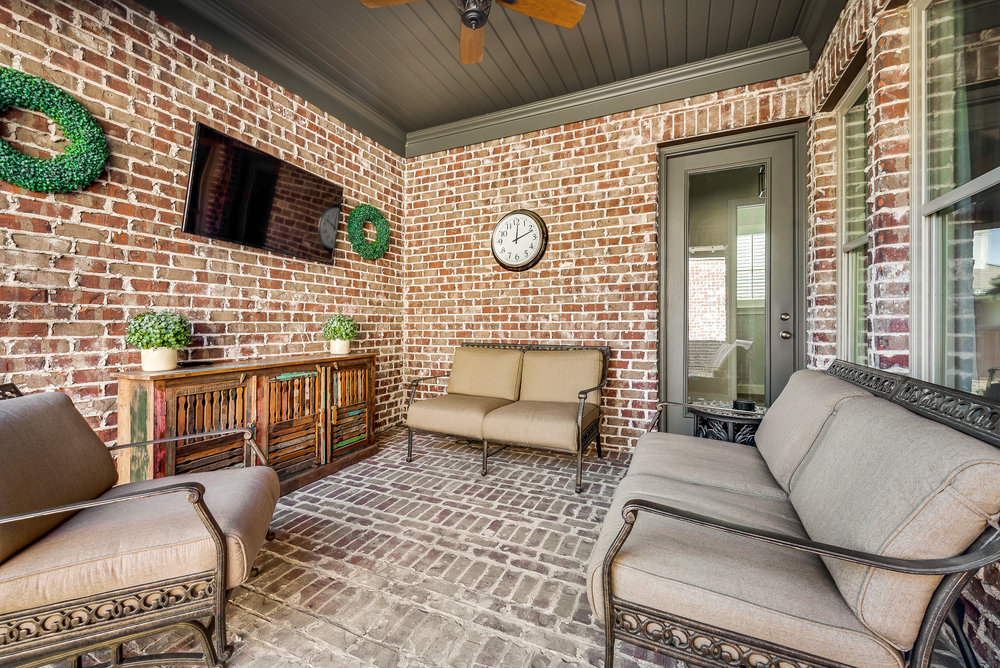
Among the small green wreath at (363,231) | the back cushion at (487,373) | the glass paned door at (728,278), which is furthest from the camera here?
the small green wreath at (363,231)

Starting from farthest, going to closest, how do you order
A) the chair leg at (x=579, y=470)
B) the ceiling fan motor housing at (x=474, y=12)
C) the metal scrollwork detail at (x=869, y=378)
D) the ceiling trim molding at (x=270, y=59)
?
the chair leg at (x=579, y=470) → the ceiling trim molding at (x=270, y=59) → the ceiling fan motor housing at (x=474, y=12) → the metal scrollwork detail at (x=869, y=378)

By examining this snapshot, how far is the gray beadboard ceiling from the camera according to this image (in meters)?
2.56

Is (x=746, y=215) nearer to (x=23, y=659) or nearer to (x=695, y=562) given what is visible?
(x=695, y=562)

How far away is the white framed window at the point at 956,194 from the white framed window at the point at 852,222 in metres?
0.56

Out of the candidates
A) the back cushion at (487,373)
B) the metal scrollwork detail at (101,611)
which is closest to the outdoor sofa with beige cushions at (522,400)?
the back cushion at (487,373)

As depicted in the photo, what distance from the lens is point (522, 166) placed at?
3852mm

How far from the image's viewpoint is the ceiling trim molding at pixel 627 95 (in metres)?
2.94

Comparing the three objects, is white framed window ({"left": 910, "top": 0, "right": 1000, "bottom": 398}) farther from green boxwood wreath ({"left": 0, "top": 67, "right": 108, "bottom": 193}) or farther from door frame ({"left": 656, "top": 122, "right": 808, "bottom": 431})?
green boxwood wreath ({"left": 0, "top": 67, "right": 108, "bottom": 193})

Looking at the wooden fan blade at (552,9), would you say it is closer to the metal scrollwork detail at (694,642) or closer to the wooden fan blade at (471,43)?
the wooden fan blade at (471,43)

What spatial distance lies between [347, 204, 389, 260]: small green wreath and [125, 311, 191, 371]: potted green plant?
1.79 meters

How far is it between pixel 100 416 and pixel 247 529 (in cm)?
156

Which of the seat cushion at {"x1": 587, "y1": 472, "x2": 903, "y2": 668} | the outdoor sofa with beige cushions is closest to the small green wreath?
the outdoor sofa with beige cushions

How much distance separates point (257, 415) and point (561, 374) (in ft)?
7.40

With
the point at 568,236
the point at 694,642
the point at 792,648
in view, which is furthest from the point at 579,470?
the point at 568,236
